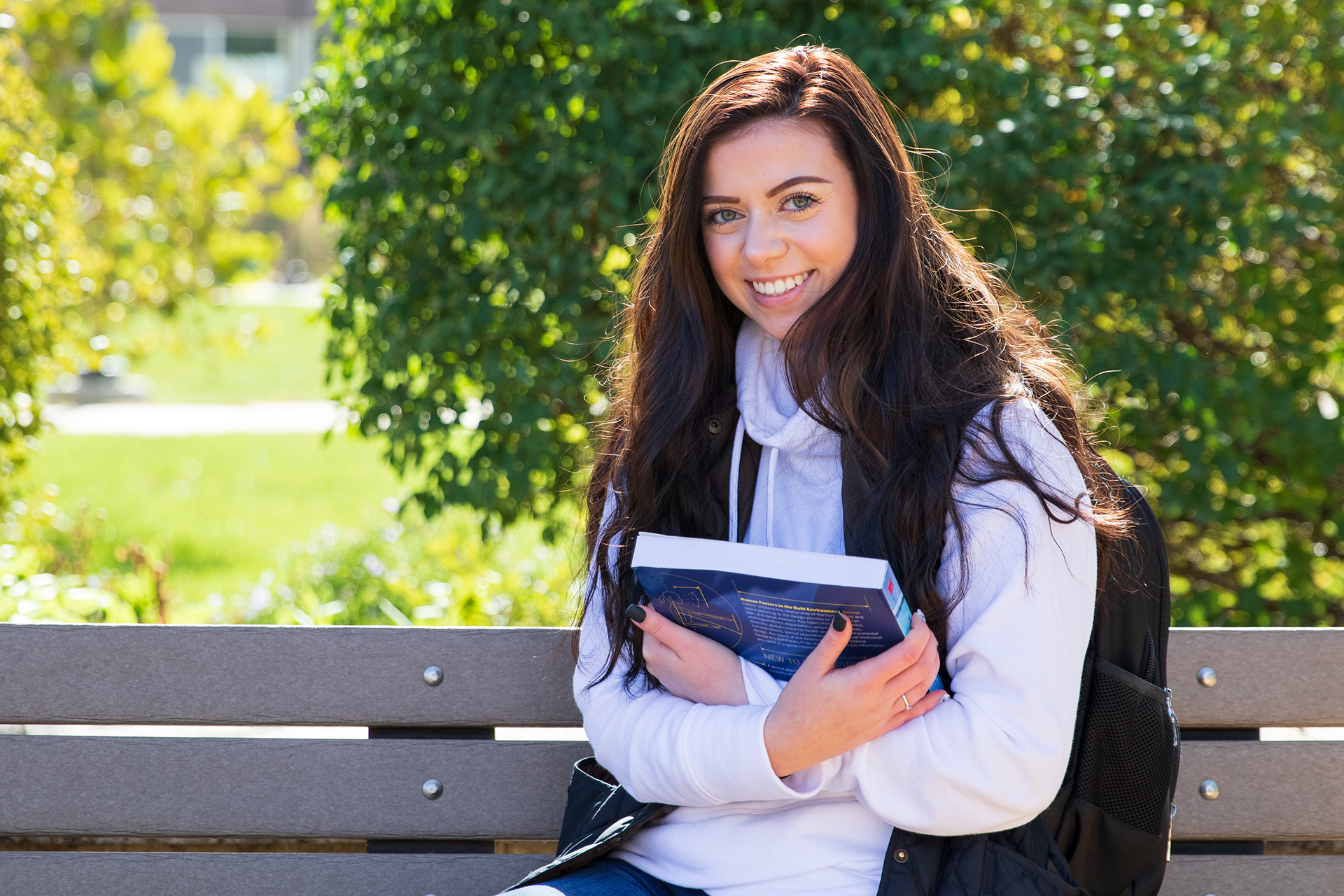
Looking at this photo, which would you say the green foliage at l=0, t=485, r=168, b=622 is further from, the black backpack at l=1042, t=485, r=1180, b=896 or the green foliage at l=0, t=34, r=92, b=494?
the black backpack at l=1042, t=485, r=1180, b=896

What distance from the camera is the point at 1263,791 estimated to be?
234cm

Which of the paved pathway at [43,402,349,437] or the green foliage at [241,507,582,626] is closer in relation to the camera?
the green foliage at [241,507,582,626]

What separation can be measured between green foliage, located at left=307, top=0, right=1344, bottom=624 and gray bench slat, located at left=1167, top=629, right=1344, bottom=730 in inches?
43.8

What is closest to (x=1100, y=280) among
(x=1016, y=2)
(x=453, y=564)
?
(x=1016, y=2)

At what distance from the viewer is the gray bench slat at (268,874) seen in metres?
2.38

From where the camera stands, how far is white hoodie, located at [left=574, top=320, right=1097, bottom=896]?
5.76 ft

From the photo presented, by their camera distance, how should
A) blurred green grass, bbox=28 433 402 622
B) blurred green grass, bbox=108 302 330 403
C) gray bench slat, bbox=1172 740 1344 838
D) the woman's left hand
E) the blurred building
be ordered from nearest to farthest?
the woman's left hand → gray bench slat, bbox=1172 740 1344 838 → blurred green grass, bbox=28 433 402 622 → blurred green grass, bbox=108 302 330 403 → the blurred building

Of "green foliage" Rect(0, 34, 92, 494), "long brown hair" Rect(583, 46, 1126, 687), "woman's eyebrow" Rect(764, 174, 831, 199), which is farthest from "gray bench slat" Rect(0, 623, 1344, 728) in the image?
"green foliage" Rect(0, 34, 92, 494)

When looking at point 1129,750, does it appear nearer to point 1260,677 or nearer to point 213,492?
point 1260,677

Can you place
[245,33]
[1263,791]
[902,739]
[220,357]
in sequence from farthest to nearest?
1. [245,33]
2. [220,357]
3. [1263,791]
4. [902,739]

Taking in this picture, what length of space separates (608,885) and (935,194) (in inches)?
86.6

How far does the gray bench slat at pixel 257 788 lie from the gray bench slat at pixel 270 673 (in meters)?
0.06

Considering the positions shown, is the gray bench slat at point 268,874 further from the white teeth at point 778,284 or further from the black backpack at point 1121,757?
the white teeth at point 778,284

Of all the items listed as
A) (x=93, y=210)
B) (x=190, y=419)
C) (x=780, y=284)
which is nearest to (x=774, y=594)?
(x=780, y=284)
